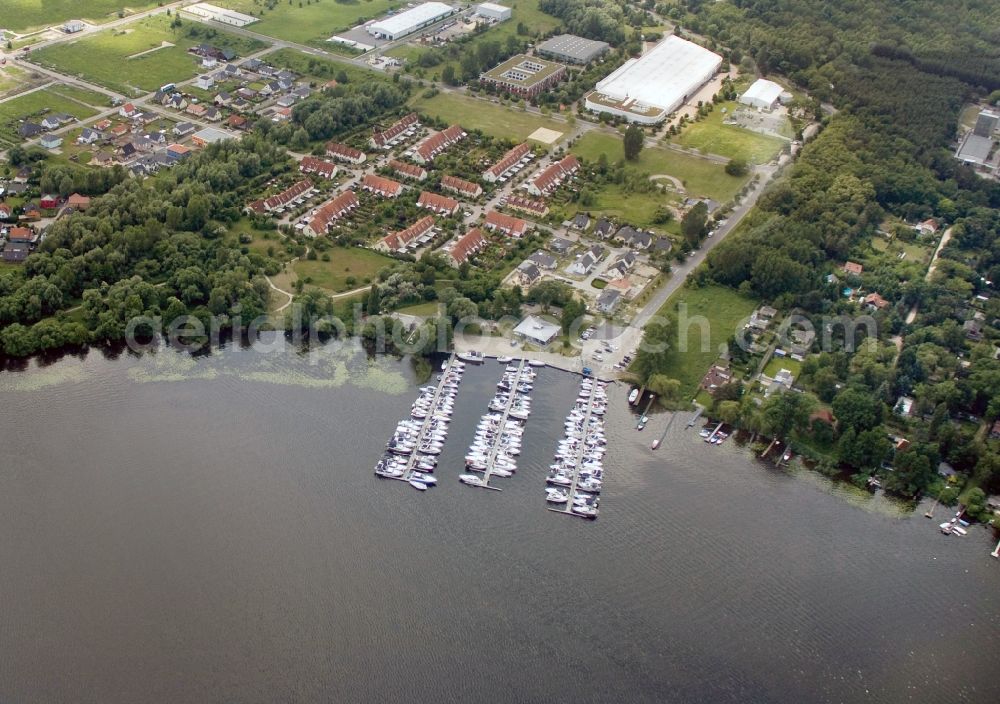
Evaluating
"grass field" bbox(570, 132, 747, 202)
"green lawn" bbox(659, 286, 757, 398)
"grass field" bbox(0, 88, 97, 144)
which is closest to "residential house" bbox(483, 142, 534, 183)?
"grass field" bbox(570, 132, 747, 202)

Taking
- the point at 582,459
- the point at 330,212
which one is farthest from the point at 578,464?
the point at 330,212

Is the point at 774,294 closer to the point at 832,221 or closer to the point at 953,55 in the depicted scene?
the point at 832,221

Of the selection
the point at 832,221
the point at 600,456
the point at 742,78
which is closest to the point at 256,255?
the point at 600,456

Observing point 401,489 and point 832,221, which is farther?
point 832,221

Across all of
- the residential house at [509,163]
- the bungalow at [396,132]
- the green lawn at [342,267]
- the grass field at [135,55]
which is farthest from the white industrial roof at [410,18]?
the green lawn at [342,267]

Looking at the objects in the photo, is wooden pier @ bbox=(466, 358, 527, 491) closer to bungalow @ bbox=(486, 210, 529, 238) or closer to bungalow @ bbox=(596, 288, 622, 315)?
bungalow @ bbox=(596, 288, 622, 315)

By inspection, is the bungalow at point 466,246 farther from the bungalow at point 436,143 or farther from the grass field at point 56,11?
the grass field at point 56,11
